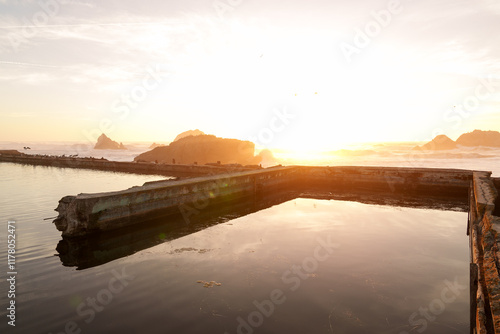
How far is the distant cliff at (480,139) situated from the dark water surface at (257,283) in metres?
135

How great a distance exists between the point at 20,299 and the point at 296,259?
6756 millimetres

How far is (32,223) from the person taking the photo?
12.1 meters

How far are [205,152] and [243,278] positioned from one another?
5373 cm

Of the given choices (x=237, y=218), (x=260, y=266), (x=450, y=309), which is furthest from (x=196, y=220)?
(x=450, y=309)

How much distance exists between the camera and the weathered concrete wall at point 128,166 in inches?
1251

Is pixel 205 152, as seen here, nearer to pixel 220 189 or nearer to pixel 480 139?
pixel 220 189

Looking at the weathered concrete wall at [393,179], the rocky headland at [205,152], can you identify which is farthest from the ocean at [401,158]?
the weathered concrete wall at [393,179]

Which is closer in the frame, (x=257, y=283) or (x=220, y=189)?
(x=257, y=283)

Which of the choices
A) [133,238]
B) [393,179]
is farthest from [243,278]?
[393,179]

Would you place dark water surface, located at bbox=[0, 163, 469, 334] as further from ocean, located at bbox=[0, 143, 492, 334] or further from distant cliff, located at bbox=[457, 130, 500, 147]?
distant cliff, located at bbox=[457, 130, 500, 147]

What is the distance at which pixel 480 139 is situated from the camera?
4729 inches

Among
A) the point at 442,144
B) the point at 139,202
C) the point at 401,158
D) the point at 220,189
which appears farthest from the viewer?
the point at 442,144

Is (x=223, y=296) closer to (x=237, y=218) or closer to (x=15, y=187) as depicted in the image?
(x=237, y=218)

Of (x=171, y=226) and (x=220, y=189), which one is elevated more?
A: (x=220, y=189)
